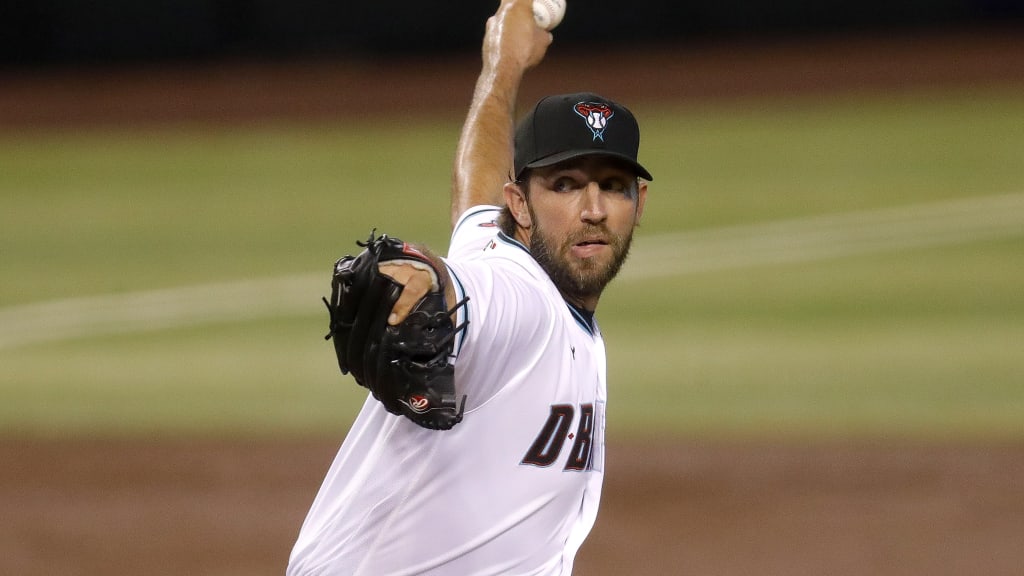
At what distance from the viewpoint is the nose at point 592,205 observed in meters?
2.81

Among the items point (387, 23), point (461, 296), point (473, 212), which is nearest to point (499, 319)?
point (461, 296)

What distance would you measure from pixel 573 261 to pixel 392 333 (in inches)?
23.5

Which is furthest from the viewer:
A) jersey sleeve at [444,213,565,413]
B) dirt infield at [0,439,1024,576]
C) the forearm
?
dirt infield at [0,439,1024,576]

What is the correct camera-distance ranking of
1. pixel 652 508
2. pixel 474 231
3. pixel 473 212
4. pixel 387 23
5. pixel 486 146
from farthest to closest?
pixel 387 23 → pixel 652 508 → pixel 486 146 → pixel 473 212 → pixel 474 231

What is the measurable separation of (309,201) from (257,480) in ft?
19.1

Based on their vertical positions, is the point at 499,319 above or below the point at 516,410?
above

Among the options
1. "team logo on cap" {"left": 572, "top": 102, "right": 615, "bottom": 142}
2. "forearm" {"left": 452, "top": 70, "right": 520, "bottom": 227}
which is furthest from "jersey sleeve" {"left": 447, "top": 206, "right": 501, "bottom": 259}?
"team logo on cap" {"left": 572, "top": 102, "right": 615, "bottom": 142}

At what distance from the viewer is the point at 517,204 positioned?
2.95 meters

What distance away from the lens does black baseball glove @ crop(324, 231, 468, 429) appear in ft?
7.72

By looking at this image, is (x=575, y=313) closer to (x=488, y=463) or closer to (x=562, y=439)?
(x=562, y=439)

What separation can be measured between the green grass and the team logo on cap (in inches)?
226

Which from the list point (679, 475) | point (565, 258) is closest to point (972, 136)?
point (679, 475)

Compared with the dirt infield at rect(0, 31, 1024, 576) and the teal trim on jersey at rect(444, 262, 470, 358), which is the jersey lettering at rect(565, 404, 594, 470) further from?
the dirt infield at rect(0, 31, 1024, 576)

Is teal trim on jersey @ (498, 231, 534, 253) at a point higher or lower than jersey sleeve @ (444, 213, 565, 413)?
higher
